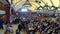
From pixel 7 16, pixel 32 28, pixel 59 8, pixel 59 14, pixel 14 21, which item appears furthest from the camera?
pixel 59 8

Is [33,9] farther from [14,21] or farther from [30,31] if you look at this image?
[30,31]

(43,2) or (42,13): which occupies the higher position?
(43,2)

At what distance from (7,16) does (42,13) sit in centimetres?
874

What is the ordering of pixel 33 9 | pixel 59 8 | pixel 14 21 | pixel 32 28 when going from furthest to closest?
1. pixel 33 9
2. pixel 59 8
3. pixel 14 21
4. pixel 32 28

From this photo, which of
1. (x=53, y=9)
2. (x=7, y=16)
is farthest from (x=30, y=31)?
(x=53, y=9)

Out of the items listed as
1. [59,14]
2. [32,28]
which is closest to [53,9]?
[59,14]

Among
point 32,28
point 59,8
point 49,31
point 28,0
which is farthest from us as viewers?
point 28,0

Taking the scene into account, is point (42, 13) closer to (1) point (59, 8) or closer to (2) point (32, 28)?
(1) point (59, 8)

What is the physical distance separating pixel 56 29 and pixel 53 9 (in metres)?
8.99

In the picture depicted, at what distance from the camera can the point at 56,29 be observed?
32.6 feet

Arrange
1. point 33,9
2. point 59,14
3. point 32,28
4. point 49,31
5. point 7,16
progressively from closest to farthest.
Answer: point 49,31
point 32,28
point 7,16
point 59,14
point 33,9

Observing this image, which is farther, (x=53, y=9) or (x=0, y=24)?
(x=53, y=9)

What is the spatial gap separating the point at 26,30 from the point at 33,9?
15.9m

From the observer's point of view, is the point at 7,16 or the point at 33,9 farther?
the point at 33,9
